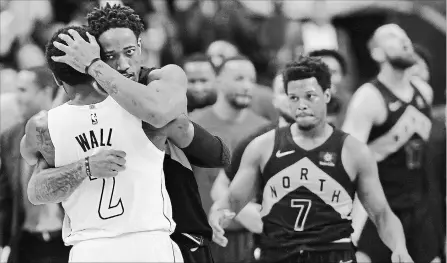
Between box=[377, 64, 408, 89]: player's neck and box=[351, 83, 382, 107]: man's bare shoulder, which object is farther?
box=[377, 64, 408, 89]: player's neck

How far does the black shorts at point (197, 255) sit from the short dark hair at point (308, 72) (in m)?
1.62

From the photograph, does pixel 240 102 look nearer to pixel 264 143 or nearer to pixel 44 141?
pixel 264 143

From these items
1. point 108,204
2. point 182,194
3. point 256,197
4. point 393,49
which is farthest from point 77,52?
point 393,49

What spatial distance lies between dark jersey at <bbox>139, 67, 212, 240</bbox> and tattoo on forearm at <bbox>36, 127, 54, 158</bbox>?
739 mm

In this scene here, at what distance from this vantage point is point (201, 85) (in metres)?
9.32

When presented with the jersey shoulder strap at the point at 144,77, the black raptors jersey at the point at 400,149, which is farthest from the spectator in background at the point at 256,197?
the jersey shoulder strap at the point at 144,77

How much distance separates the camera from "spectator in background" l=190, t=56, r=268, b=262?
27.7ft

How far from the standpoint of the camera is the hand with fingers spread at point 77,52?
4832mm

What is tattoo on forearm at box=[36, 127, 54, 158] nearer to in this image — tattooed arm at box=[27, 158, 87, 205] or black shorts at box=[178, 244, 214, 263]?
tattooed arm at box=[27, 158, 87, 205]

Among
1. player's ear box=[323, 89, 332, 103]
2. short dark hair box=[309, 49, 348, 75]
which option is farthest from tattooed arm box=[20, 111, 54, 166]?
short dark hair box=[309, 49, 348, 75]

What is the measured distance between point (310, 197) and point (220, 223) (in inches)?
27.3

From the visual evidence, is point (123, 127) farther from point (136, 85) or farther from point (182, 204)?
point (182, 204)

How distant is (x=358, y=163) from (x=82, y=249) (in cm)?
234

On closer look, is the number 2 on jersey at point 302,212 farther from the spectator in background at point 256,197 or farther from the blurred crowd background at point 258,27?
the blurred crowd background at point 258,27
